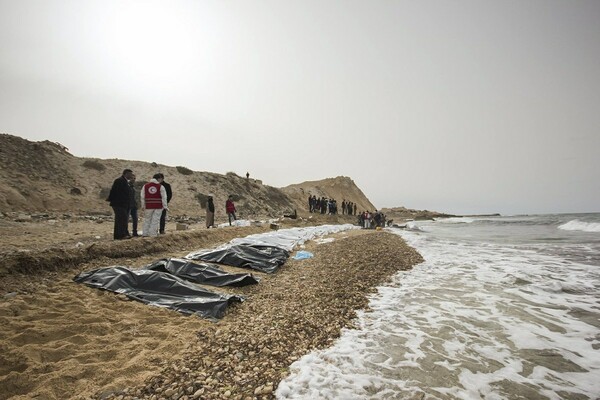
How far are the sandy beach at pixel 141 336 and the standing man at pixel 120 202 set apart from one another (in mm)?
2164

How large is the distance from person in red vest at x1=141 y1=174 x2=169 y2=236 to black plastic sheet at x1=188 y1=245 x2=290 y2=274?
2.31 metres

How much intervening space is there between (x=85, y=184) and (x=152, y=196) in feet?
65.2

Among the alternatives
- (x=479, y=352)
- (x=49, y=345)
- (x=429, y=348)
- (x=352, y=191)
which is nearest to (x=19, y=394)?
(x=49, y=345)

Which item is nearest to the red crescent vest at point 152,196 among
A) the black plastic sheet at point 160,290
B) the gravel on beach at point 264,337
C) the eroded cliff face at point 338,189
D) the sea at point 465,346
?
the black plastic sheet at point 160,290

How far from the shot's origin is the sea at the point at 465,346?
2859mm

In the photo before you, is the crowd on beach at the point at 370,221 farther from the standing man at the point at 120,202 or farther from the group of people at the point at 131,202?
the standing man at the point at 120,202

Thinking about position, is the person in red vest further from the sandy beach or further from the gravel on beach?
the gravel on beach

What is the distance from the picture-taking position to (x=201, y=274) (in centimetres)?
597

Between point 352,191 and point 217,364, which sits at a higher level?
point 352,191

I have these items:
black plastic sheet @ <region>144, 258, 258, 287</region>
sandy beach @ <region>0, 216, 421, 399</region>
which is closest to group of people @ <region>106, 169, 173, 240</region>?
sandy beach @ <region>0, 216, 421, 399</region>

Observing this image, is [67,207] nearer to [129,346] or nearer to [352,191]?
[129,346]

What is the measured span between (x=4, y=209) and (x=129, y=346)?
61.8 feet

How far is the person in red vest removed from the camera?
29.3 feet

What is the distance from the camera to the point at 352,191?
7212cm
